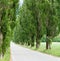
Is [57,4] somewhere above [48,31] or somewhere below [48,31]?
above

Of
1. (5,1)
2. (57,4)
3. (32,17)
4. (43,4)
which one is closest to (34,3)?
(32,17)

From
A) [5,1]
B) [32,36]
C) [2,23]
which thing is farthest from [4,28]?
[32,36]

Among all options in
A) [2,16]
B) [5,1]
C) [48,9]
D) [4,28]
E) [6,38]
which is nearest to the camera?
[5,1]

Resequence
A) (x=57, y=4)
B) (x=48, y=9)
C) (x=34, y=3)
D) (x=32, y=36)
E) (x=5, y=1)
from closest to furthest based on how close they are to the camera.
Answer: (x=5, y=1) → (x=57, y=4) → (x=48, y=9) → (x=34, y=3) → (x=32, y=36)

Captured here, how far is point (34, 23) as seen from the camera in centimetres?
4922

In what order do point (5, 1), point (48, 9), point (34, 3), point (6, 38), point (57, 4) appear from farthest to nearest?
point (34, 3), point (48, 9), point (57, 4), point (6, 38), point (5, 1)

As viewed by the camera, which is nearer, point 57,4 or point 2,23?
point 2,23

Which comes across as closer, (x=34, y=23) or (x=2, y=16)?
(x=2, y=16)

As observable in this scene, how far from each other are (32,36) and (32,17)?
8.63m

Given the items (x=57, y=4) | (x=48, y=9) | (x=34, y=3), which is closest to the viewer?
(x=57, y=4)

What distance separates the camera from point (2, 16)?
22609 millimetres

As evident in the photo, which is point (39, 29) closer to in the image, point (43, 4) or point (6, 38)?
point (43, 4)

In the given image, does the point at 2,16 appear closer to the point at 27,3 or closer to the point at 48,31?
the point at 48,31

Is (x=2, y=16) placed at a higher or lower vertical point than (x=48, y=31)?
higher
